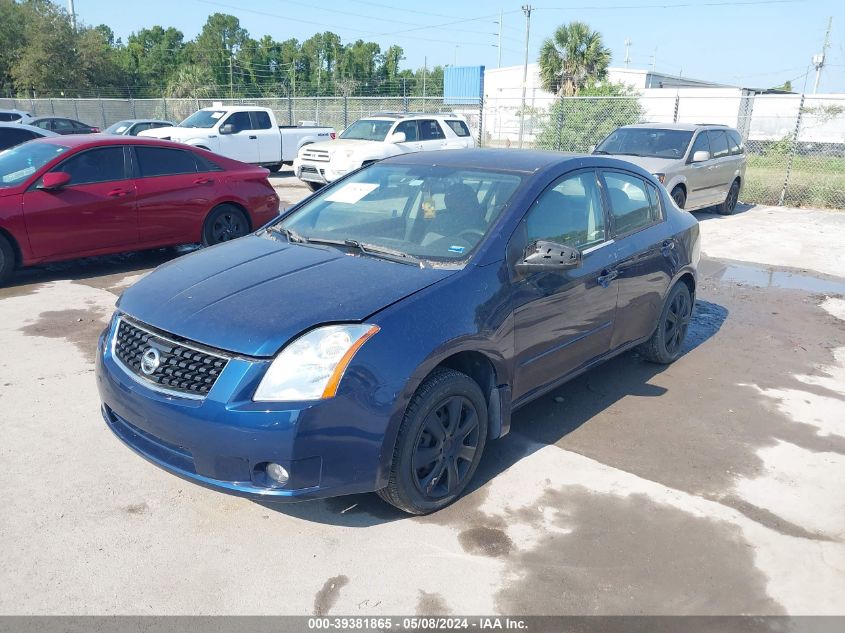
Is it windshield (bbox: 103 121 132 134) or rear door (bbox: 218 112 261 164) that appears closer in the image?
rear door (bbox: 218 112 261 164)

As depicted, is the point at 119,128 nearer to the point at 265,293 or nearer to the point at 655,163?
the point at 655,163

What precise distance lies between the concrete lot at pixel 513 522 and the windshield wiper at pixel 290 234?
1.51m

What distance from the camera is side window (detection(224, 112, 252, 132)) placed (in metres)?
18.5

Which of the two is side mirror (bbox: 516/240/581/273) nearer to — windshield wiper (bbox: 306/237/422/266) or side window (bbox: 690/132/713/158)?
windshield wiper (bbox: 306/237/422/266)

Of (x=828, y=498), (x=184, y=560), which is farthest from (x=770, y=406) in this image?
(x=184, y=560)

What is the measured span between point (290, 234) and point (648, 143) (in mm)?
9723

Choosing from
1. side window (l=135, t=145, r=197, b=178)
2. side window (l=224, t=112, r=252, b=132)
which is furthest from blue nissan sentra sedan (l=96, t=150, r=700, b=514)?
side window (l=224, t=112, r=252, b=132)

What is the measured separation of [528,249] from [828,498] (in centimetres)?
→ 211

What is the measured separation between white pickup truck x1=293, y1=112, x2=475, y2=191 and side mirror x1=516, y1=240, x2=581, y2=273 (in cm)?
1124

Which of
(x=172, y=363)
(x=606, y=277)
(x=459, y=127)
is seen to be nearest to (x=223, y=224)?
(x=606, y=277)

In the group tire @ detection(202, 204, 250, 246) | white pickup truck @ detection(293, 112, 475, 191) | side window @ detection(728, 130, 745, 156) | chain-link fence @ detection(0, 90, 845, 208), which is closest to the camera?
tire @ detection(202, 204, 250, 246)

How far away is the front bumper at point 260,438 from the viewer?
277cm

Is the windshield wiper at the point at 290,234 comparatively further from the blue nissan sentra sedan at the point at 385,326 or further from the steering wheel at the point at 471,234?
the steering wheel at the point at 471,234

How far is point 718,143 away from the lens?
41.9ft
